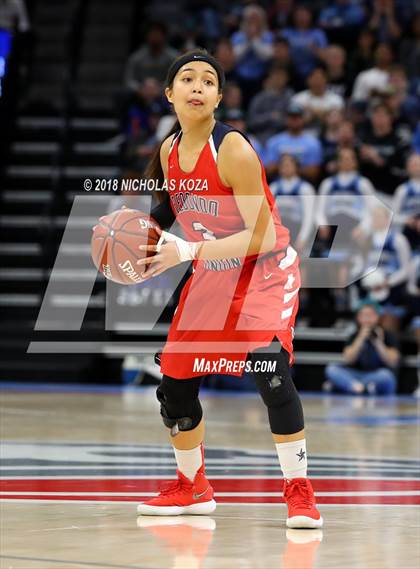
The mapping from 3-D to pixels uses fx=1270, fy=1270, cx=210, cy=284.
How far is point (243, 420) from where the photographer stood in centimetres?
946

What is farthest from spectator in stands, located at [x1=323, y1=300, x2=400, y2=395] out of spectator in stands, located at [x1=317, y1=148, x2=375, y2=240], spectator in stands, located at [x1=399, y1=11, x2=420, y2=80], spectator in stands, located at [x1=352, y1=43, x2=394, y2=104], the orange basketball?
the orange basketball

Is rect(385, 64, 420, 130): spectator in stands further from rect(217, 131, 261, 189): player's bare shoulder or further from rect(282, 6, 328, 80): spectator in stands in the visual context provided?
rect(217, 131, 261, 189): player's bare shoulder

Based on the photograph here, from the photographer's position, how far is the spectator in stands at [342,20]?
1577 cm

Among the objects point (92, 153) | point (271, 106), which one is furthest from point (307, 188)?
point (92, 153)

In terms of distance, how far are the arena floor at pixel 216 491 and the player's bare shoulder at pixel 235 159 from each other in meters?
1.32

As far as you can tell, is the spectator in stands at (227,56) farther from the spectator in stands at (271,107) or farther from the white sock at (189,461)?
the white sock at (189,461)

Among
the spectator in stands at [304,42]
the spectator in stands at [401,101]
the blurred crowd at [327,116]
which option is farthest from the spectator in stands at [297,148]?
the spectator in stands at [304,42]

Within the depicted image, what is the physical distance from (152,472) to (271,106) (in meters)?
9.01

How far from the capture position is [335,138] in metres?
14.1

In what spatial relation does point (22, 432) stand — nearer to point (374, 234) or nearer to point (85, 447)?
point (85, 447)
